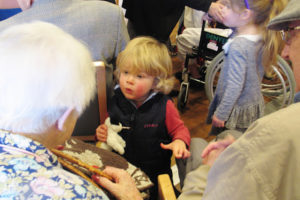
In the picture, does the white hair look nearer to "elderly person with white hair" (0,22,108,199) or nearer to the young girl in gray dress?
"elderly person with white hair" (0,22,108,199)

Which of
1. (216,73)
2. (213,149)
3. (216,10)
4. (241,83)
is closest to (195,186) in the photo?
(213,149)

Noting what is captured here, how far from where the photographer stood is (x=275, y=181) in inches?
17.2

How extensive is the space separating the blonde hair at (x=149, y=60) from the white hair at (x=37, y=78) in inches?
22.7

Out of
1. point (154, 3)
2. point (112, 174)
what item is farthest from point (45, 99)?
point (154, 3)

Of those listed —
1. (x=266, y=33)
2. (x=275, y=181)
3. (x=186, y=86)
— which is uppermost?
(x=266, y=33)

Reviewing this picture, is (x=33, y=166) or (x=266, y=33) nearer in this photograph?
(x=33, y=166)

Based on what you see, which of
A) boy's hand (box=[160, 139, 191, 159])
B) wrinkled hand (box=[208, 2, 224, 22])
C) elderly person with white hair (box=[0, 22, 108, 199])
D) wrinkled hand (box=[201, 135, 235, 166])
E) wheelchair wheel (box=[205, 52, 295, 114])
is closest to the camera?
elderly person with white hair (box=[0, 22, 108, 199])

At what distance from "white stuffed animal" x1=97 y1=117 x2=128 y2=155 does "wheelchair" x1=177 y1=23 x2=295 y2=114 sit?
1.06 meters

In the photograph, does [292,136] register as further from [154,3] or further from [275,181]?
[154,3]

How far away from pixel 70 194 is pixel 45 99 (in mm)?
243

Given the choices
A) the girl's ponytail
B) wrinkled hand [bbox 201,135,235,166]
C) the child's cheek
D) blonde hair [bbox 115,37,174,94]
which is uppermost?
the girl's ponytail

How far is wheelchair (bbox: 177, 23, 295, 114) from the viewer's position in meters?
1.79

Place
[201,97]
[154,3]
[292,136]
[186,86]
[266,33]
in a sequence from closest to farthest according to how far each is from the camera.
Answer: [292,136], [266,33], [154,3], [186,86], [201,97]

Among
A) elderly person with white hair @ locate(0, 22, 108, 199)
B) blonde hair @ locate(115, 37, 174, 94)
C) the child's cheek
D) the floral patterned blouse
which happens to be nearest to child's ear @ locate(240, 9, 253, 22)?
blonde hair @ locate(115, 37, 174, 94)
